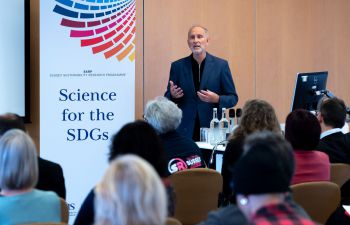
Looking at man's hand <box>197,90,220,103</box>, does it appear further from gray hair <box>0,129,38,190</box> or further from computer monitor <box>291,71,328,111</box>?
gray hair <box>0,129,38,190</box>

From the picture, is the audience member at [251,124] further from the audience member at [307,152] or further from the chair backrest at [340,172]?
the chair backrest at [340,172]

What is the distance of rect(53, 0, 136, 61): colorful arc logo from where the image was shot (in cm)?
518

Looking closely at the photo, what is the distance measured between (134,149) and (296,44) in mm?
5380

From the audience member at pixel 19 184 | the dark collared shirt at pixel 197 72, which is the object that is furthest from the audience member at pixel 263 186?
the dark collared shirt at pixel 197 72

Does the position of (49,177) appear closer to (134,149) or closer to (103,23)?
(134,149)

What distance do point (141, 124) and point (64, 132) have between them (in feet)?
8.72

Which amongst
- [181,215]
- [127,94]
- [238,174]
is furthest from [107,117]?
[238,174]

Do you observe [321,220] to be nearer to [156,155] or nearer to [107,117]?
[156,155]

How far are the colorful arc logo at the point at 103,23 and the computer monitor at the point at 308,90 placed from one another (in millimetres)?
1599

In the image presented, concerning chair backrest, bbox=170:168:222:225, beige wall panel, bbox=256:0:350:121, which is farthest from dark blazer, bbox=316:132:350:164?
beige wall panel, bbox=256:0:350:121

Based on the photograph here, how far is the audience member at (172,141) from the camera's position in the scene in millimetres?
3699

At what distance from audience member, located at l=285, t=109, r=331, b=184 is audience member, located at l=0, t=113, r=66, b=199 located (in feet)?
4.65

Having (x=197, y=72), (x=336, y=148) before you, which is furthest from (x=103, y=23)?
(x=336, y=148)

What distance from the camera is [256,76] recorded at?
7.21 m
